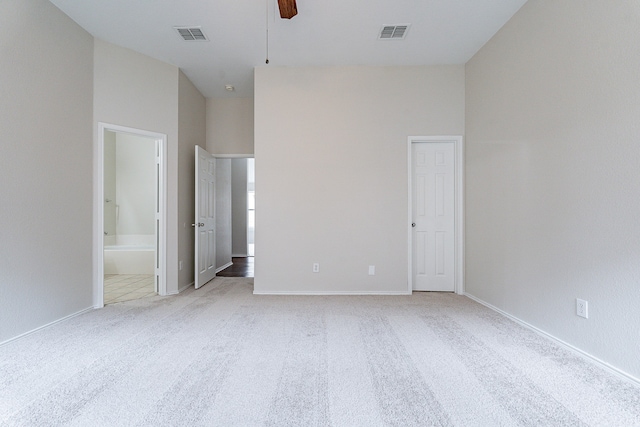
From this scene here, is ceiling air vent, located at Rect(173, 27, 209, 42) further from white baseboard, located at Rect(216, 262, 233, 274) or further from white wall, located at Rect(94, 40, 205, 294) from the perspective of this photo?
white baseboard, located at Rect(216, 262, 233, 274)

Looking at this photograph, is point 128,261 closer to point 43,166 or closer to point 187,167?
point 187,167

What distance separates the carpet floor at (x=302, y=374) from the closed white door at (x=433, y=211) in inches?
40.2

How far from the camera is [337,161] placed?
4.03 m

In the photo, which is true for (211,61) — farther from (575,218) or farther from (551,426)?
(551,426)

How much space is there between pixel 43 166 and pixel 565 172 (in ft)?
14.5

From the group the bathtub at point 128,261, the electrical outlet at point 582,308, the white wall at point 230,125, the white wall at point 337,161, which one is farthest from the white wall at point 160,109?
the electrical outlet at point 582,308

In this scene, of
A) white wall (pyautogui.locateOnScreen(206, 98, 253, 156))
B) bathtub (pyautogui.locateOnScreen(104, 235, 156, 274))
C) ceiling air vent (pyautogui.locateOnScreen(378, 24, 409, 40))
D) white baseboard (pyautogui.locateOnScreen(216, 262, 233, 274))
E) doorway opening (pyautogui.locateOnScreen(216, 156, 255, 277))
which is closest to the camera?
ceiling air vent (pyautogui.locateOnScreen(378, 24, 409, 40))

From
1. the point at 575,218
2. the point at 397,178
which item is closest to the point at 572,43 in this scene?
the point at 575,218

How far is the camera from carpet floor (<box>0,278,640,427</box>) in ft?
5.07

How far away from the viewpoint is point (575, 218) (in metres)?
2.29

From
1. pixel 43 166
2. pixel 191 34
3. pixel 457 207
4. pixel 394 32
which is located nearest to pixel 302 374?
pixel 43 166

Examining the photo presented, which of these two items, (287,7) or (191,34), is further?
(191,34)

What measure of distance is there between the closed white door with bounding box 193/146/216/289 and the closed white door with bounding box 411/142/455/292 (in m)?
2.97

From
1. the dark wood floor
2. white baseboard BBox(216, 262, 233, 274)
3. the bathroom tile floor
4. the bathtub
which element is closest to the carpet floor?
the bathroom tile floor
